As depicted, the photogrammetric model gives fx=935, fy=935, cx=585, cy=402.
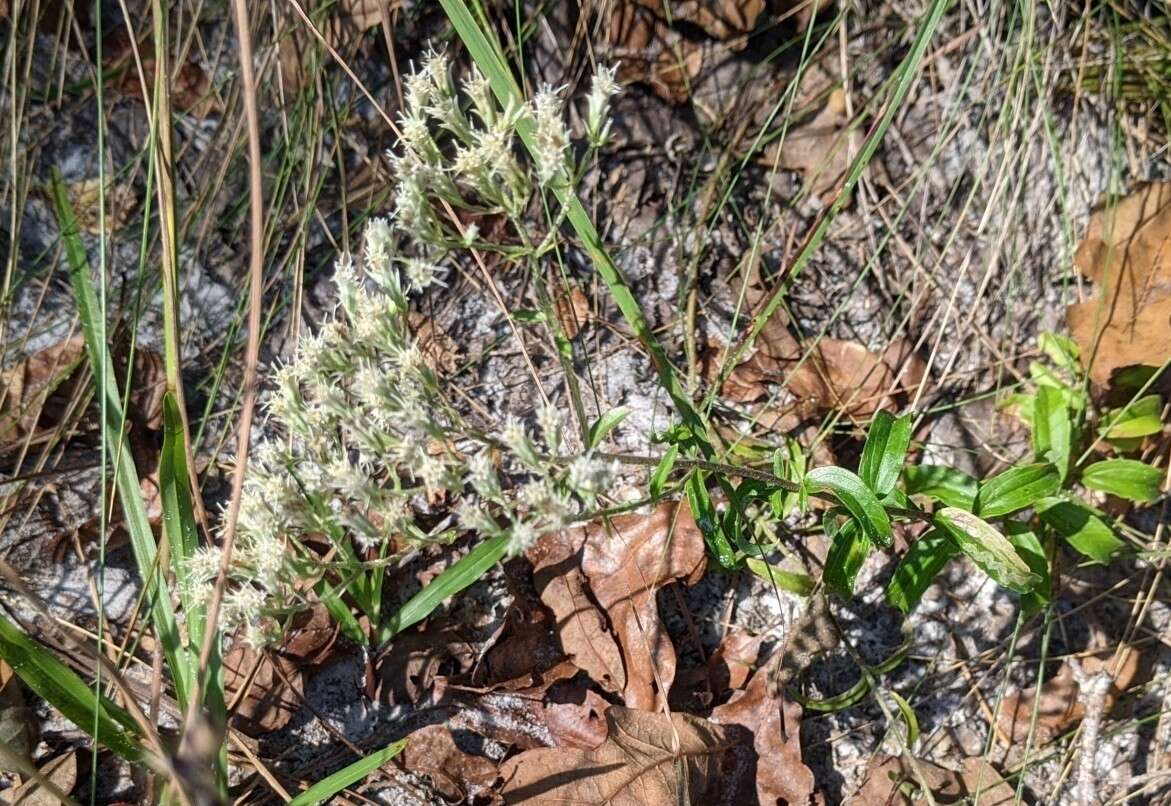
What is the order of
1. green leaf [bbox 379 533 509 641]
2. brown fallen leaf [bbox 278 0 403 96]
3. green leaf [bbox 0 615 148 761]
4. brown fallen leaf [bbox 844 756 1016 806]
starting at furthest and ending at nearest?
brown fallen leaf [bbox 278 0 403 96]
brown fallen leaf [bbox 844 756 1016 806]
green leaf [bbox 379 533 509 641]
green leaf [bbox 0 615 148 761]

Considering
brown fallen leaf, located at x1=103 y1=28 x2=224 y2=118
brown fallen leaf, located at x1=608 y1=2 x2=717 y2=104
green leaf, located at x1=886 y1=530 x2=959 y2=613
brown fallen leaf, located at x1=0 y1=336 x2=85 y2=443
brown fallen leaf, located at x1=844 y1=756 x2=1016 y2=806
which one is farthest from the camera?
brown fallen leaf, located at x1=608 y1=2 x2=717 y2=104

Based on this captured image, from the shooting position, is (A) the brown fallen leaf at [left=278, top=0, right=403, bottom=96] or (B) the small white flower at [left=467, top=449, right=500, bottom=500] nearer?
(B) the small white flower at [left=467, top=449, right=500, bottom=500]

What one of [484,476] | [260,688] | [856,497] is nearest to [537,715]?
[260,688]

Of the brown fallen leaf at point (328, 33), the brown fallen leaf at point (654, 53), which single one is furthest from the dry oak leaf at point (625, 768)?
the brown fallen leaf at point (328, 33)

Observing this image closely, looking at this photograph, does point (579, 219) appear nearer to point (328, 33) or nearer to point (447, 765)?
point (328, 33)

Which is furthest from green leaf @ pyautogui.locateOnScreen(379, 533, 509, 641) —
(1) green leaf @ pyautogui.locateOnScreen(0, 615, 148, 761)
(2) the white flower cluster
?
(1) green leaf @ pyautogui.locateOnScreen(0, 615, 148, 761)

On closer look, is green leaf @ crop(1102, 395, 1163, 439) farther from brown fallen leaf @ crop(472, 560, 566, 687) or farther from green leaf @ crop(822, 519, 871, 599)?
brown fallen leaf @ crop(472, 560, 566, 687)

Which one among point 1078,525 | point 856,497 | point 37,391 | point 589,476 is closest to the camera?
point 589,476

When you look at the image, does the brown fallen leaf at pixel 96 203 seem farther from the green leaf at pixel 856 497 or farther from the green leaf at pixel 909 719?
the green leaf at pixel 909 719
